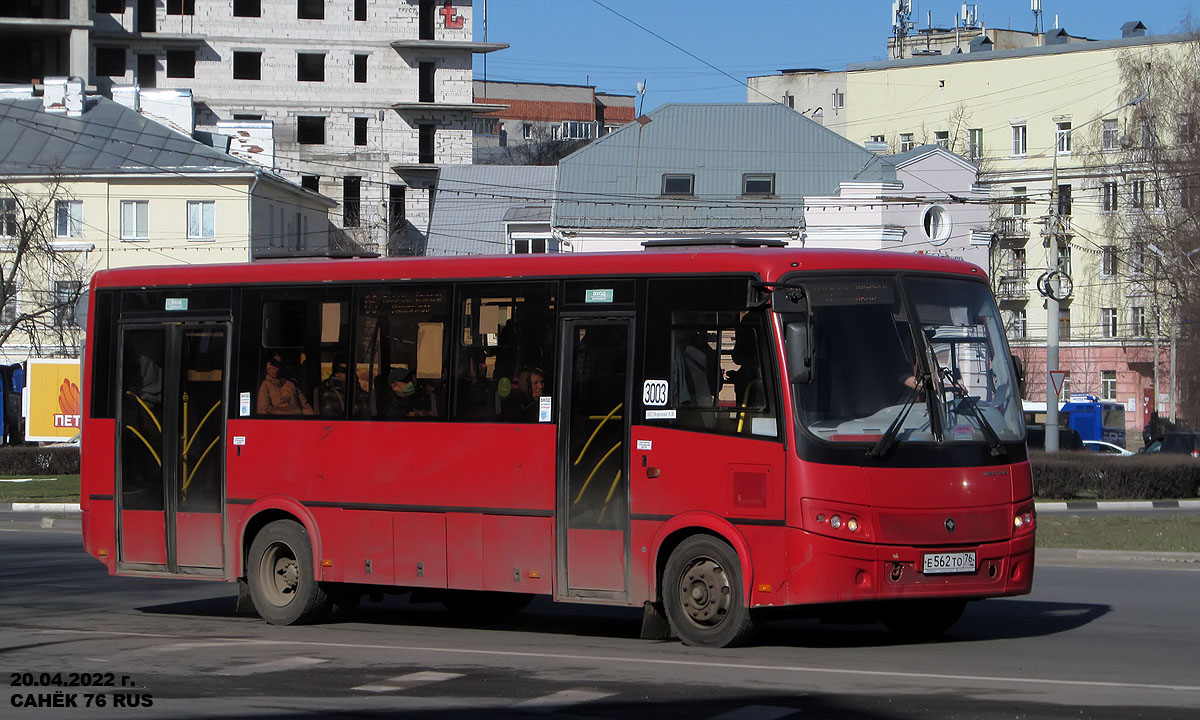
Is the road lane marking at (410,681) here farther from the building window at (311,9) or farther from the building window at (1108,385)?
the building window at (311,9)

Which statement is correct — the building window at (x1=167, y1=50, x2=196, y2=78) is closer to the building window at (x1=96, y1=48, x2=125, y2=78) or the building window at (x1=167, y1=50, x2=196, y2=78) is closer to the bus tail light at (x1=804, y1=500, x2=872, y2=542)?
the building window at (x1=96, y1=48, x2=125, y2=78)

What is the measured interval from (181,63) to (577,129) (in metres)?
43.9

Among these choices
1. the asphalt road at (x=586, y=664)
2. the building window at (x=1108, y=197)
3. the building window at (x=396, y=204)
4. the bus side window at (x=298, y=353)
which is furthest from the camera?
the building window at (x=396, y=204)

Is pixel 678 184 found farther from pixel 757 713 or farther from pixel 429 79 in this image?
pixel 757 713

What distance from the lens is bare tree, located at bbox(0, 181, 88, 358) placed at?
50.5 metres

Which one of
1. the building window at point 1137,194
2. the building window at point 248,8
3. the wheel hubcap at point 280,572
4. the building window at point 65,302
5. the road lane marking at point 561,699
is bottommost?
the road lane marking at point 561,699

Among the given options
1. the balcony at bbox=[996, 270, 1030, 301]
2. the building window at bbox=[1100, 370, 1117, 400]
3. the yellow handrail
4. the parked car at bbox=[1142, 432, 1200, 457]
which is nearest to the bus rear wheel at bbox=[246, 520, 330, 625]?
the yellow handrail

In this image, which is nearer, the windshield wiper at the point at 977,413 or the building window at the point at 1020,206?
the windshield wiper at the point at 977,413

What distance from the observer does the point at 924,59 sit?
3588 inches

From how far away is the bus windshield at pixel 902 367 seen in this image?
11422 millimetres

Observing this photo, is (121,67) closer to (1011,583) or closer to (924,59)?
(924,59)

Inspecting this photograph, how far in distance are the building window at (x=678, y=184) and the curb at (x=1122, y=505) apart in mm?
30681

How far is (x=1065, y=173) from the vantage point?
271ft

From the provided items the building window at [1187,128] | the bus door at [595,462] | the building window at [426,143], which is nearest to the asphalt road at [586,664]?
the bus door at [595,462]
